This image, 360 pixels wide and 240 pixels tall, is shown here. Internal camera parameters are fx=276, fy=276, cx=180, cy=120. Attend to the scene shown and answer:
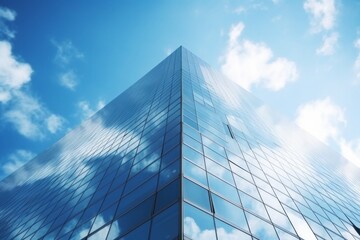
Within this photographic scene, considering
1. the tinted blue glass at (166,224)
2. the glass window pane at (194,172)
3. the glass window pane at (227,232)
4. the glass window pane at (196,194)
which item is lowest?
the glass window pane at (227,232)

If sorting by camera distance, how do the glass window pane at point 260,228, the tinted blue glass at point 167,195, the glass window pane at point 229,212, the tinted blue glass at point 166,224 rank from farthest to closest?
the glass window pane at point 260,228 < the glass window pane at point 229,212 < the tinted blue glass at point 167,195 < the tinted blue glass at point 166,224

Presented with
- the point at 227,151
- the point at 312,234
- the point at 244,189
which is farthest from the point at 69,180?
the point at 312,234

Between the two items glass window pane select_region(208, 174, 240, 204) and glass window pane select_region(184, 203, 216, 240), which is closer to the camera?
glass window pane select_region(184, 203, 216, 240)

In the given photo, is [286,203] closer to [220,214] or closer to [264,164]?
[264,164]

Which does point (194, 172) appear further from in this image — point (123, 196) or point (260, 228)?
point (123, 196)

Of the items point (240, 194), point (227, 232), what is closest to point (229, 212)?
point (227, 232)

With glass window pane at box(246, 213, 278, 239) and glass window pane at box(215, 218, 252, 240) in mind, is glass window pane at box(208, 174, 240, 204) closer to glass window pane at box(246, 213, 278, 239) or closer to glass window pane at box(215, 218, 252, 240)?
glass window pane at box(246, 213, 278, 239)

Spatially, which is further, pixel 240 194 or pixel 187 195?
pixel 240 194

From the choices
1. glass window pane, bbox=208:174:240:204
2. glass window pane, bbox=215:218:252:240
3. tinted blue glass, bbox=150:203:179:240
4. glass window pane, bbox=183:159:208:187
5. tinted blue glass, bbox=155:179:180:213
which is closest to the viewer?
tinted blue glass, bbox=150:203:179:240

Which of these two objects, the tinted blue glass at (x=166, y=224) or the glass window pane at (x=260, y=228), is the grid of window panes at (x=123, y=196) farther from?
the glass window pane at (x=260, y=228)

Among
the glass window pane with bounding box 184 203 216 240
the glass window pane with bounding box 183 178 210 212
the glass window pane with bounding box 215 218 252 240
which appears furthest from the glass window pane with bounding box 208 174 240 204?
the glass window pane with bounding box 184 203 216 240

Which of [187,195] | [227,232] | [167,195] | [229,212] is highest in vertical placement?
[167,195]

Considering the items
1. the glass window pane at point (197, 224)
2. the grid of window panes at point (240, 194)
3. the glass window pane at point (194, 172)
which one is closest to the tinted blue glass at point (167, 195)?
the grid of window panes at point (240, 194)

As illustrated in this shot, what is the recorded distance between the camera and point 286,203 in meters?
14.6
